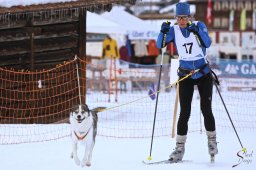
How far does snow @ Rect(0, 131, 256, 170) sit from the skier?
1.35ft

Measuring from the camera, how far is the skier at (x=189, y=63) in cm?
704

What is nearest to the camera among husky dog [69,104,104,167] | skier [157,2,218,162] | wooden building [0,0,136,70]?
husky dog [69,104,104,167]

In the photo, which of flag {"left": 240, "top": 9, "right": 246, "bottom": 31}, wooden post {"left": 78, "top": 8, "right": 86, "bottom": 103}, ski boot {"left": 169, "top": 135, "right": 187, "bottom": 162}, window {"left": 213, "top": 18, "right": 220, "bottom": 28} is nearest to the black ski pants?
ski boot {"left": 169, "top": 135, "right": 187, "bottom": 162}

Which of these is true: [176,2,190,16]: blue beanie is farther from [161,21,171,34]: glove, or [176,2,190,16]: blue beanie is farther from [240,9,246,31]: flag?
[240,9,246,31]: flag

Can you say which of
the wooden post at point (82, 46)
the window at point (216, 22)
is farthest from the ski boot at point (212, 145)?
the window at point (216, 22)

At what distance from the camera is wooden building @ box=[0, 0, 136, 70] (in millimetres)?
12242

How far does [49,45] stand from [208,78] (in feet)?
22.2

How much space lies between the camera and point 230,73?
20.1 m

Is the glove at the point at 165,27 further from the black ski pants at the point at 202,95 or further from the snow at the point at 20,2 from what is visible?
the snow at the point at 20,2

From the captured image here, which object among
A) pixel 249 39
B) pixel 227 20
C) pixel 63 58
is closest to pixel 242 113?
pixel 63 58

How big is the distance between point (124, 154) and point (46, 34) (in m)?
5.72

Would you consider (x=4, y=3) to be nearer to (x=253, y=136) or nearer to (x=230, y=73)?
(x=253, y=136)

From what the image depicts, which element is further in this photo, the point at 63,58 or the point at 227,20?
the point at 227,20

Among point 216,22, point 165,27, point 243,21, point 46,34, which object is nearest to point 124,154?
point 165,27
